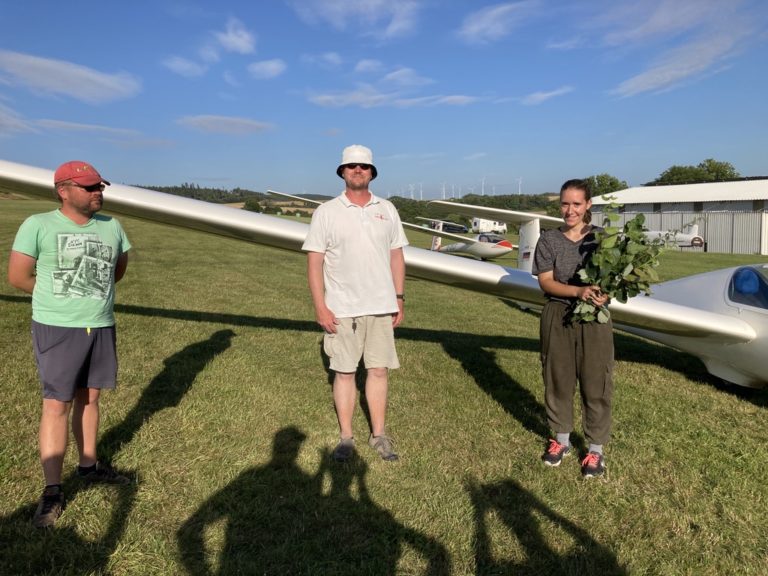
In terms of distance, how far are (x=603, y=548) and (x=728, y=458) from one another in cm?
169

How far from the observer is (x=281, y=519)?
2.66 meters

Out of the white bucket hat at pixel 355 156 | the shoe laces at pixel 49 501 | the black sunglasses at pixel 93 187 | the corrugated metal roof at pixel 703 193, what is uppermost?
the corrugated metal roof at pixel 703 193

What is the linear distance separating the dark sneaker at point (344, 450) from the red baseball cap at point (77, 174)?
2153 millimetres

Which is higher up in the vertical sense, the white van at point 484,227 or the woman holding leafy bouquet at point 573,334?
the white van at point 484,227

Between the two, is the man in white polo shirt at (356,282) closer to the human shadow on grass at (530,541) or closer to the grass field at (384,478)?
the grass field at (384,478)

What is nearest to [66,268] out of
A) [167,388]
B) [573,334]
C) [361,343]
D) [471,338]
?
[361,343]

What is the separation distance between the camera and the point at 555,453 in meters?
3.42

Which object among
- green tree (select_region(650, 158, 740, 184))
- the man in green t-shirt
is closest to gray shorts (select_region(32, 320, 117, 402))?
the man in green t-shirt

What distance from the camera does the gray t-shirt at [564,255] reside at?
318 centimetres

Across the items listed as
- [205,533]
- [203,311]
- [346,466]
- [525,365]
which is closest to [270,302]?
[203,311]

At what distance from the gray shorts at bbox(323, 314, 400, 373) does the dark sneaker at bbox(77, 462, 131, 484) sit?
140 centimetres

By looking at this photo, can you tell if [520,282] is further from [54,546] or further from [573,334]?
[54,546]

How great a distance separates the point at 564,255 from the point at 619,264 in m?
0.37

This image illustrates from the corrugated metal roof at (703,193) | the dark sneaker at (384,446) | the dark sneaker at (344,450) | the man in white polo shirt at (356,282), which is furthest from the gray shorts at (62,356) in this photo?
the corrugated metal roof at (703,193)
